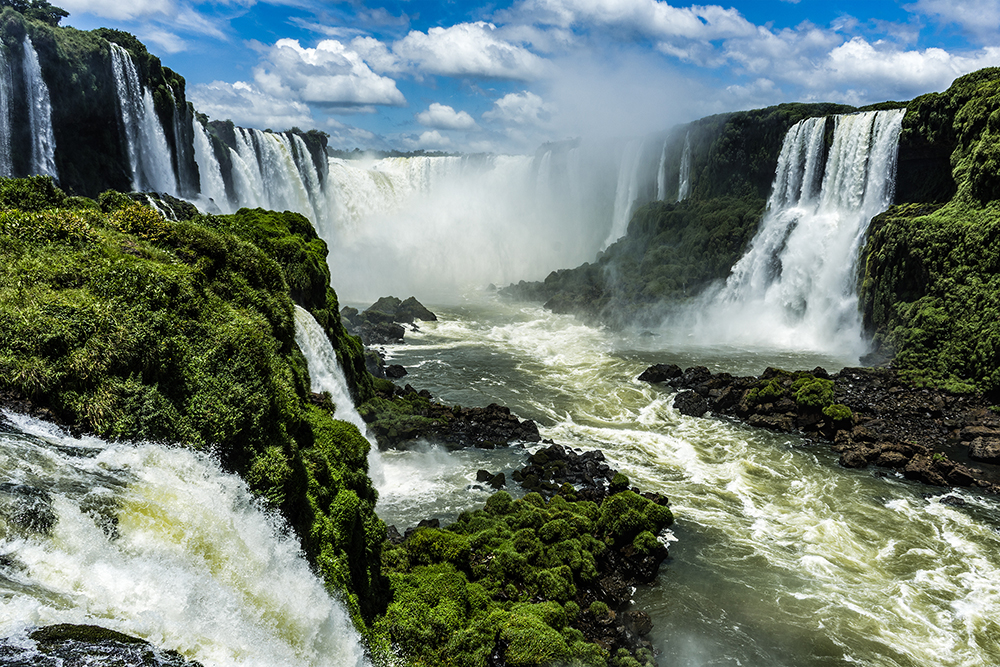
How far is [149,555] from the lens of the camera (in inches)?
228

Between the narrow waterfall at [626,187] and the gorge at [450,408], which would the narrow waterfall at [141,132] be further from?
the narrow waterfall at [626,187]

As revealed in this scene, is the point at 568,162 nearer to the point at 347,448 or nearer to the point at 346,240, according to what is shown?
the point at 346,240

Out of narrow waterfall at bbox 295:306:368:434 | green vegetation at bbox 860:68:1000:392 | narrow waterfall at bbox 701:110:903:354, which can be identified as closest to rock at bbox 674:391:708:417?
green vegetation at bbox 860:68:1000:392

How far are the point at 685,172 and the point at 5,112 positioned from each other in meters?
47.2

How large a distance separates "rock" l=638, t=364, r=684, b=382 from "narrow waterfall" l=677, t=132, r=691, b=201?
27967mm

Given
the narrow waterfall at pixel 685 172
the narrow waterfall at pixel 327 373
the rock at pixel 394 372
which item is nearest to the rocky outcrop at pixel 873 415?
the rock at pixel 394 372

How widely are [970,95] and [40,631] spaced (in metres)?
39.4

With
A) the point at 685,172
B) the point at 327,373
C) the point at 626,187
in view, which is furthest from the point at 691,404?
the point at 626,187

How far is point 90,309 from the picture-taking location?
7285 mm

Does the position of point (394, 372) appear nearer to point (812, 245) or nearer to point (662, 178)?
point (812, 245)

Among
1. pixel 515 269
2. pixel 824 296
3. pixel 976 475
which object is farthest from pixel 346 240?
pixel 976 475

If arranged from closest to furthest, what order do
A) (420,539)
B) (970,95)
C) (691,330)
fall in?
(420,539) < (970,95) < (691,330)

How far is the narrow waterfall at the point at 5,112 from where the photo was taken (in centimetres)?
2531

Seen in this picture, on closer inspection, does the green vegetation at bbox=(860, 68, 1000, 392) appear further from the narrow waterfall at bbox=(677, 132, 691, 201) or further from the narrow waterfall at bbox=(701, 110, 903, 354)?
the narrow waterfall at bbox=(677, 132, 691, 201)
